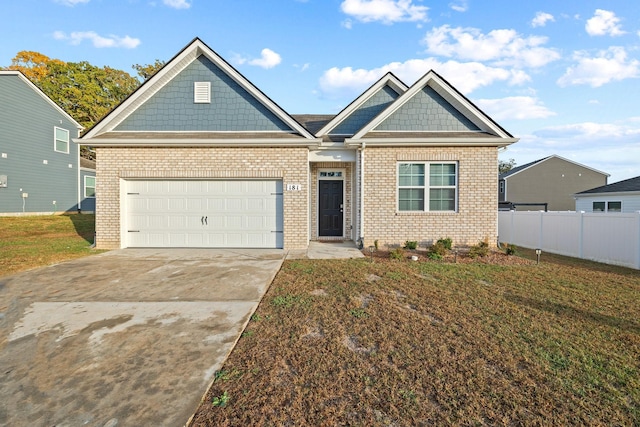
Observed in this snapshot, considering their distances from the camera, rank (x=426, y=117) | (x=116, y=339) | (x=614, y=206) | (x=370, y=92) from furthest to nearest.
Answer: (x=614, y=206) < (x=370, y=92) < (x=426, y=117) < (x=116, y=339)

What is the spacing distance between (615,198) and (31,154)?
3721 cm

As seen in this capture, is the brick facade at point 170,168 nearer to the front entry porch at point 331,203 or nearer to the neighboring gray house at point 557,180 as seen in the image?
the front entry porch at point 331,203

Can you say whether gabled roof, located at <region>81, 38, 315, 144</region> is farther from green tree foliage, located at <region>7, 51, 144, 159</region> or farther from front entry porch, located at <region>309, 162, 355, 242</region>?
green tree foliage, located at <region>7, 51, 144, 159</region>

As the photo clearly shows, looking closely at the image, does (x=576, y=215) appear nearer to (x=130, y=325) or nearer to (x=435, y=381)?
(x=435, y=381)

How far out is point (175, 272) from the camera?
21.6ft

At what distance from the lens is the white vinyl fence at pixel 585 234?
7.73 meters

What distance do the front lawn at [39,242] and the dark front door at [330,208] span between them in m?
7.49

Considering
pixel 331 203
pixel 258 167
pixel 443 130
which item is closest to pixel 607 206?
pixel 443 130

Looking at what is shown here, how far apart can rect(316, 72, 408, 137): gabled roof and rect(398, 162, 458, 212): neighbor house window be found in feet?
9.72

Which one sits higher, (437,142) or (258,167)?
(437,142)

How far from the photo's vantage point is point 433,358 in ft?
10.3

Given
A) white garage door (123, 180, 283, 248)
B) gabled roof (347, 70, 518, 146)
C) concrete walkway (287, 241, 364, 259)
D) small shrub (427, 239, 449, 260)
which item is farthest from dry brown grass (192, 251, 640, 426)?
gabled roof (347, 70, 518, 146)

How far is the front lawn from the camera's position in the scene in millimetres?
7566

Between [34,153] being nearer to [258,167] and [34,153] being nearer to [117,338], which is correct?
[258,167]
